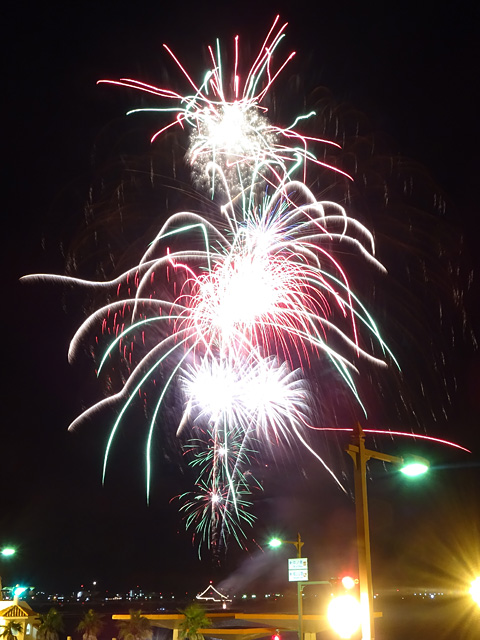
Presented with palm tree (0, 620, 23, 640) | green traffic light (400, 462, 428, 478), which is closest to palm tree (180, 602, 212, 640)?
palm tree (0, 620, 23, 640)

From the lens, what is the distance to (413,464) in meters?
10.7

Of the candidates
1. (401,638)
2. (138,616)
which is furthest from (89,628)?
(401,638)

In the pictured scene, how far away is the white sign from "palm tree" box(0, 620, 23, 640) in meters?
16.9

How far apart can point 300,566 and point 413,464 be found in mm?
18101

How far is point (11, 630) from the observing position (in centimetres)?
3603

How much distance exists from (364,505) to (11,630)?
32237 millimetres

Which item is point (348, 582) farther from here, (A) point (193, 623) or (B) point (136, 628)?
(B) point (136, 628)

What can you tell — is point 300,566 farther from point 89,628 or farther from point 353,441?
point 89,628

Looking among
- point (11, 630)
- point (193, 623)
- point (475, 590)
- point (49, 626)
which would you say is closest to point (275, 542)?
point (193, 623)

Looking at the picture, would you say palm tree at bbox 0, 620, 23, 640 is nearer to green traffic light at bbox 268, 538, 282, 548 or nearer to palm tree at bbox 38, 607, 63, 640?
palm tree at bbox 38, 607, 63, 640

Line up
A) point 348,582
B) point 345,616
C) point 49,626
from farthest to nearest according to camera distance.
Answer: point 49,626 < point 348,582 < point 345,616

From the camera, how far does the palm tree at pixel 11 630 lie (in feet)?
116

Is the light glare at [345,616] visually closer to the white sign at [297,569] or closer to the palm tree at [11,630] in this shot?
the white sign at [297,569]

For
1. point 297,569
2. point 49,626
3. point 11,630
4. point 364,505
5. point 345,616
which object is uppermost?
point 364,505
